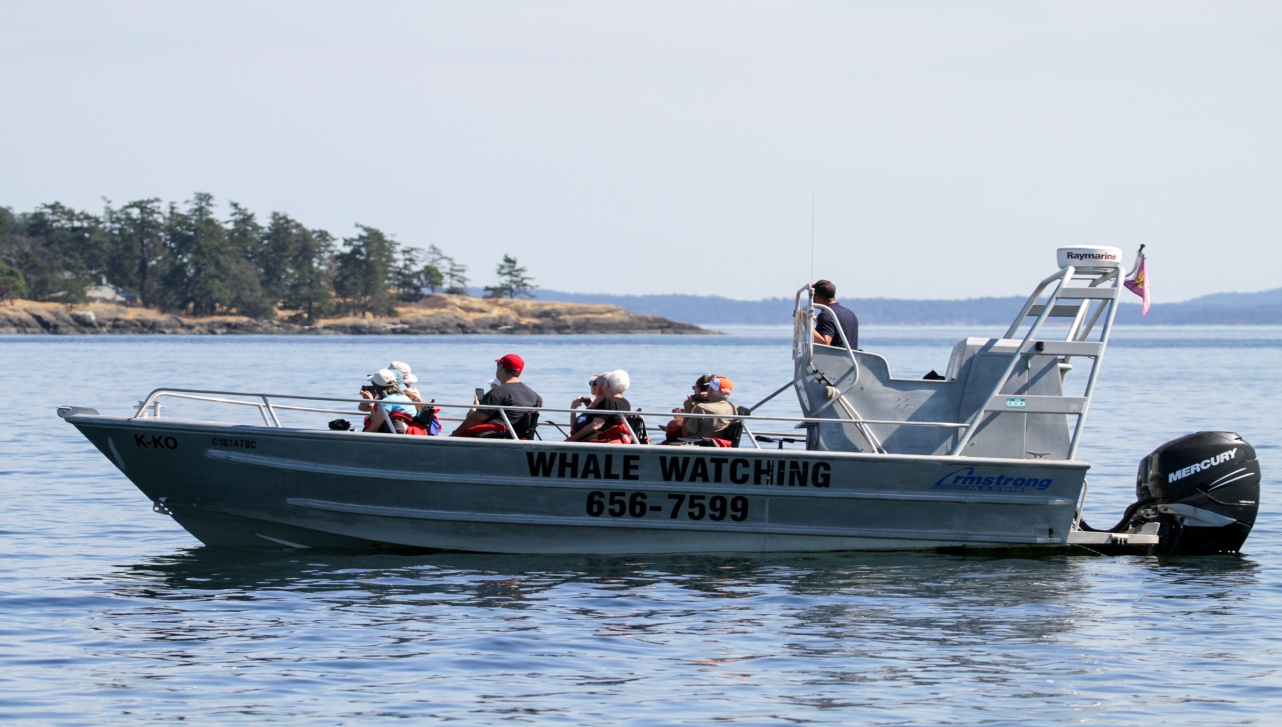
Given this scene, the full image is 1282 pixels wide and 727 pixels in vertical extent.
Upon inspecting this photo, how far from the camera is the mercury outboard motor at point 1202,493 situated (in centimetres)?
1200

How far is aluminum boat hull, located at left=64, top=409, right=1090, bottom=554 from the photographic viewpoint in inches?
448

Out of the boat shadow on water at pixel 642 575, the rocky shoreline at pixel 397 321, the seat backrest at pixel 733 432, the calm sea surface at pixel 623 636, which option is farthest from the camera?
the rocky shoreline at pixel 397 321

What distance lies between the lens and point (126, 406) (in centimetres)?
3294

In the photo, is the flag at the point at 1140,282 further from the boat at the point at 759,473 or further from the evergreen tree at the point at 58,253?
the evergreen tree at the point at 58,253

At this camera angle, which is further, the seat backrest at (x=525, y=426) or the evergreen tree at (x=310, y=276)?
the evergreen tree at (x=310, y=276)

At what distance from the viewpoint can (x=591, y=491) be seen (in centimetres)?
1151

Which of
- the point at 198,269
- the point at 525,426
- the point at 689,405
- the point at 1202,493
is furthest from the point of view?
the point at 198,269

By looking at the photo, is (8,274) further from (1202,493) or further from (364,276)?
(1202,493)

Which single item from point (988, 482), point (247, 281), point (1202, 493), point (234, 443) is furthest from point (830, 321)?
point (247, 281)

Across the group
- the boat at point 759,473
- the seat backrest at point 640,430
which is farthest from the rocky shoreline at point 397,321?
the seat backrest at point 640,430

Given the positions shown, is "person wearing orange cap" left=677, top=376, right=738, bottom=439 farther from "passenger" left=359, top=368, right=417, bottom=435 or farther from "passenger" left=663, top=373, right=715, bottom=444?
"passenger" left=359, top=368, right=417, bottom=435

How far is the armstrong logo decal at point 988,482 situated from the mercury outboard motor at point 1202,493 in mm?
1265

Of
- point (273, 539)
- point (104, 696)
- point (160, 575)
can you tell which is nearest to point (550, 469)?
point (273, 539)

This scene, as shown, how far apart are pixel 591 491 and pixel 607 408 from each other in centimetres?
68
